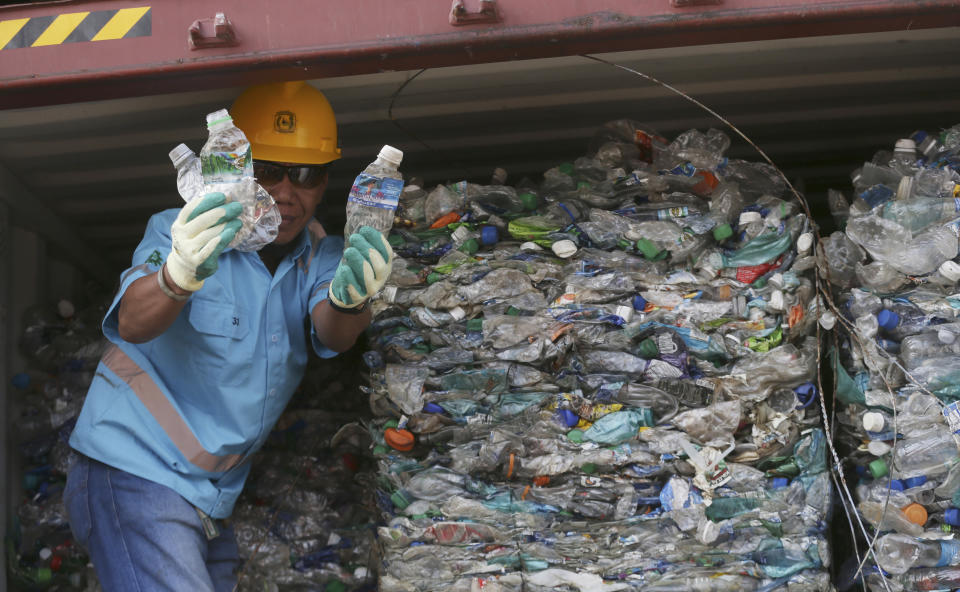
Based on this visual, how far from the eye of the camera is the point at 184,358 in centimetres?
343

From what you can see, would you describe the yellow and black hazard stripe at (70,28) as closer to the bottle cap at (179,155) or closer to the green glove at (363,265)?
the bottle cap at (179,155)

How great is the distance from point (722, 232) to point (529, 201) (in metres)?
0.73

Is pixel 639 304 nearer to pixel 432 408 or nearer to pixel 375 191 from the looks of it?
pixel 432 408

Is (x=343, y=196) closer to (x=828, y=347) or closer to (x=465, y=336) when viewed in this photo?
(x=465, y=336)

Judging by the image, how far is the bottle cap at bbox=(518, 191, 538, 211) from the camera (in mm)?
3791

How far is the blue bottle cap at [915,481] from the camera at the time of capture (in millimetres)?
3164

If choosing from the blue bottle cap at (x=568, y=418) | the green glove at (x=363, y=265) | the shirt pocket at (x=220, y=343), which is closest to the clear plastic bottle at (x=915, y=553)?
the blue bottle cap at (x=568, y=418)

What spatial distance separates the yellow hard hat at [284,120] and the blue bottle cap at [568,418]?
4.28ft

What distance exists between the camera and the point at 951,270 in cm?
322

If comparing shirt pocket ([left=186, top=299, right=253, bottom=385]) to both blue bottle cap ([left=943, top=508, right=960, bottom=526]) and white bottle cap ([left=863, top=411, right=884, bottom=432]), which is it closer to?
white bottle cap ([left=863, top=411, right=884, bottom=432])

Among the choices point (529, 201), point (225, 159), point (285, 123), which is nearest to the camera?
point (225, 159)

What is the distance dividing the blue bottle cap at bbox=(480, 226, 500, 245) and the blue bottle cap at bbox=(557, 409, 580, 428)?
2.31 feet

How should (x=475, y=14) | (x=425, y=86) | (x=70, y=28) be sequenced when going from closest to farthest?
(x=475, y=14)
(x=70, y=28)
(x=425, y=86)

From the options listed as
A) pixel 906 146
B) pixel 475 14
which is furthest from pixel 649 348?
pixel 475 14
